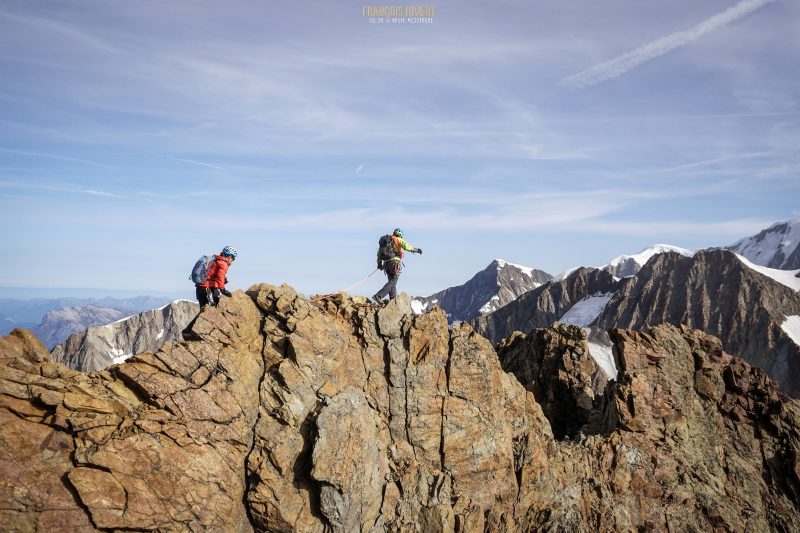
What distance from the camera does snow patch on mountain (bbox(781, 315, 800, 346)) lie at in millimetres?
144587

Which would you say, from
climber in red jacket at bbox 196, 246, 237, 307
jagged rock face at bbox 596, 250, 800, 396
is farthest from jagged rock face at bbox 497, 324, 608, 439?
jagged rock face at bbox 596, 250, 800, 396

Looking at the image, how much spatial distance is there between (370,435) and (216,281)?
10309 millimetres

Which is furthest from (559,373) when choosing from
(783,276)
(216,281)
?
(783,276)

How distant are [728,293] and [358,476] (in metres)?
187

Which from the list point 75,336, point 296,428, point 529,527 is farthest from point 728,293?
point 75,336

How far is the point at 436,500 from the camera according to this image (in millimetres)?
23812

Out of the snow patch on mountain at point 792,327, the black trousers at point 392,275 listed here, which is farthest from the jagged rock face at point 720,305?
the black trousers at point 392,275

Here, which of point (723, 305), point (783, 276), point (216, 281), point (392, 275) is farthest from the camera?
point (783, 276)

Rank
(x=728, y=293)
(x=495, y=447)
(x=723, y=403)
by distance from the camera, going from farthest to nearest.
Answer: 1. (x=728, y=293)
2. (x=723, y=403)
3. (x=495, y=447)

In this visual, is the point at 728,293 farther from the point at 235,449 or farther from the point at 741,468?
the point at 235,449

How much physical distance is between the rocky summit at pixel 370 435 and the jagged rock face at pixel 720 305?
124743 millimetres

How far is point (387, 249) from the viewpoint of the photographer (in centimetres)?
2992

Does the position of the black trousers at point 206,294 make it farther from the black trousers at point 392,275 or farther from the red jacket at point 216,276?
the black trousers at point 392,275

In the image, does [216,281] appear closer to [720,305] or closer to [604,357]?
[604,357]
